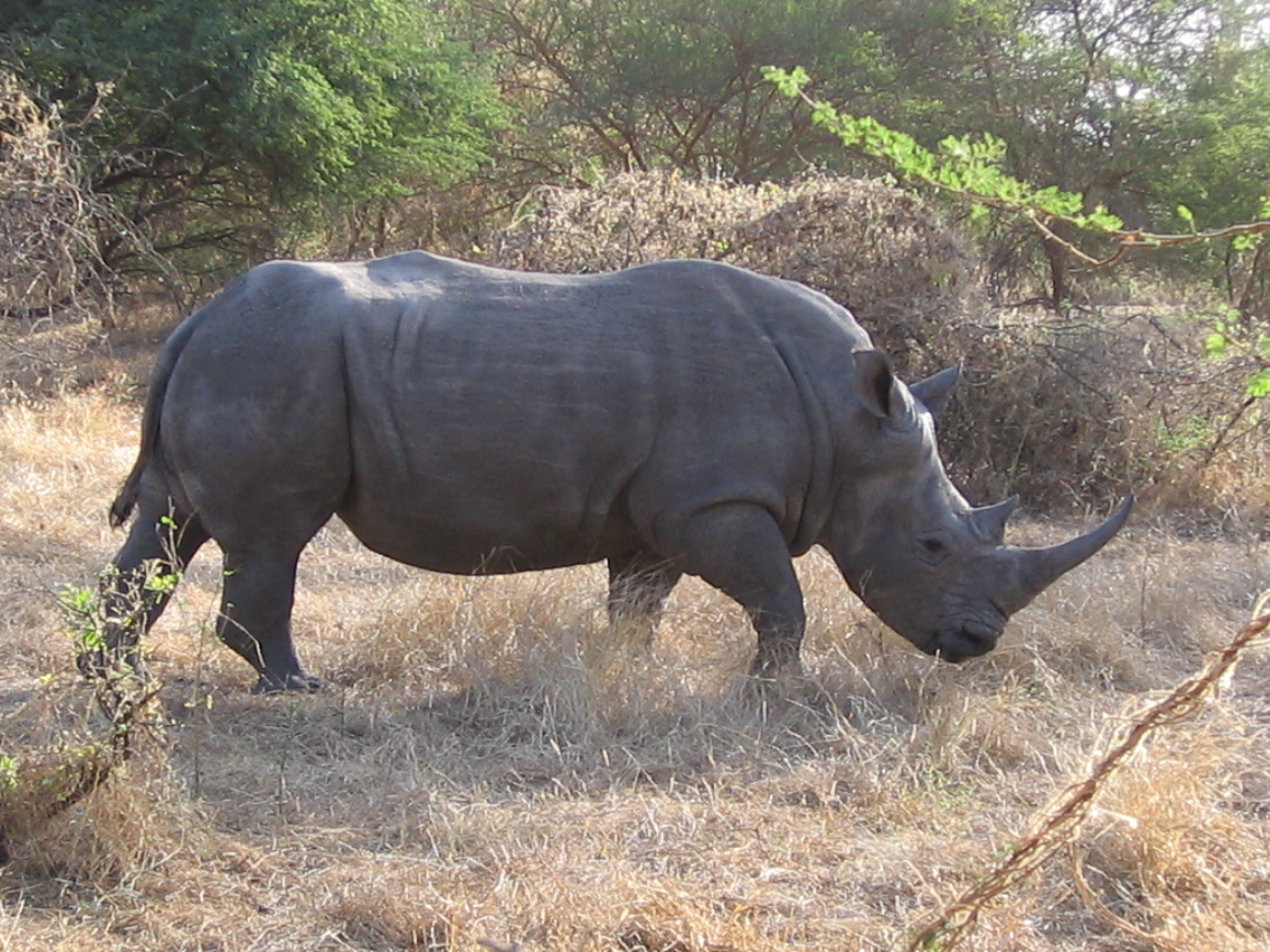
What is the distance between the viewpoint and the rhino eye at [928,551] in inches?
215

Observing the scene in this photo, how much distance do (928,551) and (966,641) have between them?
354 millimetres

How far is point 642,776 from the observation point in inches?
176

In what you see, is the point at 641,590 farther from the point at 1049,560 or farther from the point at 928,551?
the point at 1049,560

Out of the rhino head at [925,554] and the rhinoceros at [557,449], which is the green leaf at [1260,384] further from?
the rhino head at [925,554]

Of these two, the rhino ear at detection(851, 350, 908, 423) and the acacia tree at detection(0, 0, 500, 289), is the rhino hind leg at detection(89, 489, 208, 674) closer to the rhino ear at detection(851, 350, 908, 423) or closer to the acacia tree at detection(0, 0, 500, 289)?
the rhino ear at detection(851, 350, 908, 423)

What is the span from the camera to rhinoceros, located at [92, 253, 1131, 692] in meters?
4.99

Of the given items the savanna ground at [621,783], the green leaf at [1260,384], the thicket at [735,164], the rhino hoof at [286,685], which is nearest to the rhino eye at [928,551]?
the savanna ground at [621,783]

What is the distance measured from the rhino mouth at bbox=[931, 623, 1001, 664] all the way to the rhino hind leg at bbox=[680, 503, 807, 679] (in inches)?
22.0

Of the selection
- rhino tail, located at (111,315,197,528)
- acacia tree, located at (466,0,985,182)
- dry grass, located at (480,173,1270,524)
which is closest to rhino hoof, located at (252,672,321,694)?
rhino tail, located at (111,315,197,528)

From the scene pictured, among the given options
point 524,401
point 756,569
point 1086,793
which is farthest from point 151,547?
point 1086,793

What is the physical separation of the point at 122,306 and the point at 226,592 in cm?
1267

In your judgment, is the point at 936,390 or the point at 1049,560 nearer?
the point at 1049,560

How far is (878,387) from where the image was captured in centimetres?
528

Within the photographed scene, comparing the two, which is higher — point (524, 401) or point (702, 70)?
point (702, 70)
